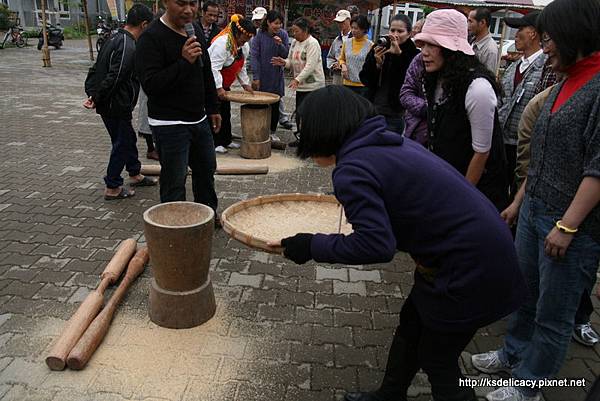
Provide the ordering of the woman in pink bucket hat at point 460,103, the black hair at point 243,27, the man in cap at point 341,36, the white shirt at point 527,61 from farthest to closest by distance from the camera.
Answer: the man in cap at point 341,36 < the black hair at point 243,27 < the white shirt at point 527,61 < the woman in pink bucket hat at point 460,103

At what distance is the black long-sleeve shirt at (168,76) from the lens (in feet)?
10.6

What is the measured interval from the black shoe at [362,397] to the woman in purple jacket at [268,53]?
5304 millimetres

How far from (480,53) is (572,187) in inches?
114

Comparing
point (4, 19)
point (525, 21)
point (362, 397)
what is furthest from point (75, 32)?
point (362, 397)

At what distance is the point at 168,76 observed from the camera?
128 inches

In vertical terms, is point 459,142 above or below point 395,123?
above

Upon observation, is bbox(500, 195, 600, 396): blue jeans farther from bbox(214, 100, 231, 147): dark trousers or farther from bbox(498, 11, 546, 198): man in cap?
bbox(214, 100, 231, 147): dark trousers

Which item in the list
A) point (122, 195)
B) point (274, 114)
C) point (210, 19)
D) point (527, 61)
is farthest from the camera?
point (274, 114)

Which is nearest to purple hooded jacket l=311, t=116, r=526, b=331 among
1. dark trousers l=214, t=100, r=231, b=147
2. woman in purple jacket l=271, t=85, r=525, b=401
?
woman in purple jacket l=271, t=85, r=525, b=401

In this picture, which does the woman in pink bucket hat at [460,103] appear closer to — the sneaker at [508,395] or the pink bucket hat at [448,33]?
the pink bucket hat at [448,33]

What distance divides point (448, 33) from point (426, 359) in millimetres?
1664

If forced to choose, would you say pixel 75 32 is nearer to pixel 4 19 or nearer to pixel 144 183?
pixel 4 19

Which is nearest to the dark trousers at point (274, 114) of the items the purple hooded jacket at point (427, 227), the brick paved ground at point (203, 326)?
the brick paved ground at point (203, 326)

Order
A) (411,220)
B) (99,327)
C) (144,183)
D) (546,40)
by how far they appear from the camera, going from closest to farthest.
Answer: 1. (411,220)
2. (546,40)
3. (99,327)
4. (144,183)
